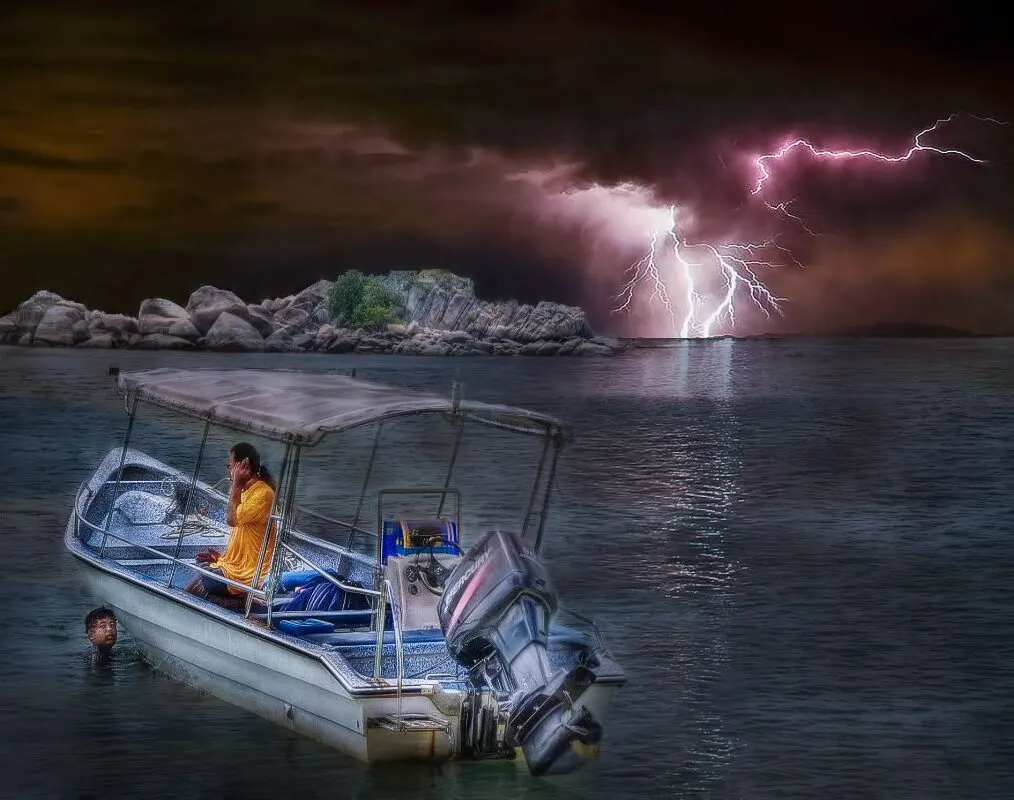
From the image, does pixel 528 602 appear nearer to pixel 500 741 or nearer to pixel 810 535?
pixel 500 741

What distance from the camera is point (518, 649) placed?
10.5m

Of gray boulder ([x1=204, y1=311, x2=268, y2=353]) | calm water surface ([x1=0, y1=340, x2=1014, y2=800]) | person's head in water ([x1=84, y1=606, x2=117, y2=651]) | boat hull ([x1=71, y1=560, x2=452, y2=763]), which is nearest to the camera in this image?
boat hull ([x1=71, y1=560, x2=452, y2=763])

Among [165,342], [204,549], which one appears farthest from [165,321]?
[204,549]

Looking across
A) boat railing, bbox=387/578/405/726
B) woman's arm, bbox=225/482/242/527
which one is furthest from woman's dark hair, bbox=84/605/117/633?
boat railing, bbox=387/578/405/726

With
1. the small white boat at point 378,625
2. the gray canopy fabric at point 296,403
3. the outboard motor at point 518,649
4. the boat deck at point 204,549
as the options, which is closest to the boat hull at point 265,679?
the small white boat at point 378,625

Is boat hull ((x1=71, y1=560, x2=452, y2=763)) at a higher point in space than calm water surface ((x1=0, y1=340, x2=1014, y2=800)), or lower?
higher

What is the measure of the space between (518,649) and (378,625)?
1440 millimetres

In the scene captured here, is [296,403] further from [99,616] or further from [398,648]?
[99,616]

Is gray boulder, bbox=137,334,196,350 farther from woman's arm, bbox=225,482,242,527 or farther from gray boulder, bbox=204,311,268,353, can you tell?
woman's arm, bbox=225,482,242,527

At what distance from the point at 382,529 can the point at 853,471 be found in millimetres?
27763

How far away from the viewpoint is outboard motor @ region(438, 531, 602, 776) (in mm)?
10094

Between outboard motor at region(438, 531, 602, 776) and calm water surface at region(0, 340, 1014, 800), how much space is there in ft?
4.35

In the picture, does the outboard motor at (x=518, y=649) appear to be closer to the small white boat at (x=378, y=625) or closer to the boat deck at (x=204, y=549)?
the small white boat at (x=378, y=625)

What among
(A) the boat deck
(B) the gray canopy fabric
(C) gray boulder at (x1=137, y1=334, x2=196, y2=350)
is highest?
(B) the gray canopy fabric
